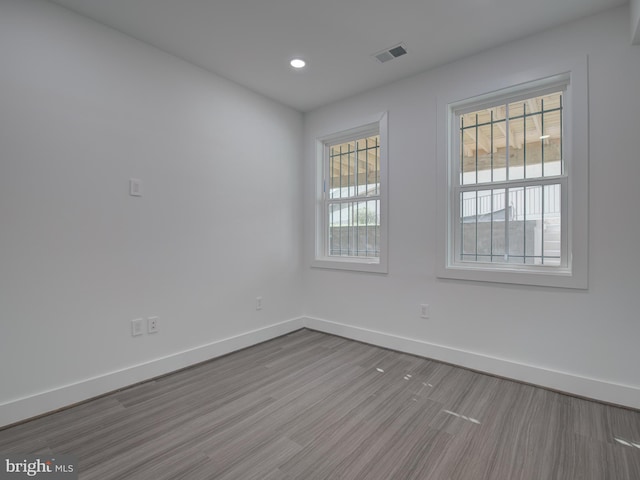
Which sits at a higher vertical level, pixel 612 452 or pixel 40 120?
pixel 40 120

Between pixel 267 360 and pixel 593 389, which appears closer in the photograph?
pixel 593 389

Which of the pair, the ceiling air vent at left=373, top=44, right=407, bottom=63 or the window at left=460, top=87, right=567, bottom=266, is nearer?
the window at left=460, top=87, right=567, bottom=266

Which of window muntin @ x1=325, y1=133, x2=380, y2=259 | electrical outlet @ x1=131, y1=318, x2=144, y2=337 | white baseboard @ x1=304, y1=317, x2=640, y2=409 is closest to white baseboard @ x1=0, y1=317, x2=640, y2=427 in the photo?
white baseboard @ x1=304, y1=317, x2=640, y2=409

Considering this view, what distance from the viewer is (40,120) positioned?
2045 millimetres

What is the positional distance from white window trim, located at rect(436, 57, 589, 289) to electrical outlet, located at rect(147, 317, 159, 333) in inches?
97.5

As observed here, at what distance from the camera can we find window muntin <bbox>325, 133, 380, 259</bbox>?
3.55 metres

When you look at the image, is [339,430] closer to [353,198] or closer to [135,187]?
[135,187]

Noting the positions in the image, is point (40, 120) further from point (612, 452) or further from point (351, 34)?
point (612, 452)

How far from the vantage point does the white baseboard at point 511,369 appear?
2154mm

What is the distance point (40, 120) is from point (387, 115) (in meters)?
2.80

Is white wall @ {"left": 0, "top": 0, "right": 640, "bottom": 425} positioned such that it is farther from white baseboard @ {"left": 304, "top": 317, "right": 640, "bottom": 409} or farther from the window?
the window

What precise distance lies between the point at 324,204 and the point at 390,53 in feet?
5.85

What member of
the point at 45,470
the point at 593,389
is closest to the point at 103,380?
the point at 45,470

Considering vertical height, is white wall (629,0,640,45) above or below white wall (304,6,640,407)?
above
